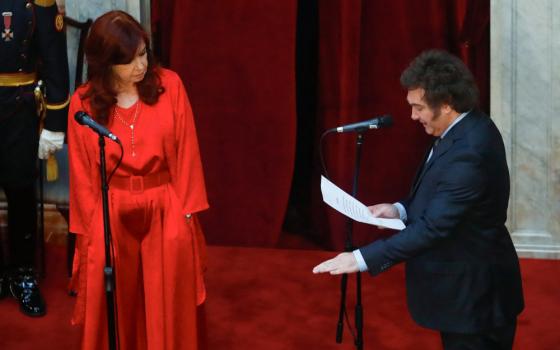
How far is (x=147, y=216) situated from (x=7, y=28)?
1.27m

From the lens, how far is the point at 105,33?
295 centimetres

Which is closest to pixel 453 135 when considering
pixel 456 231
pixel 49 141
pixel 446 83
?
pixel 446 83

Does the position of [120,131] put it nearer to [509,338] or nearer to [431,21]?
[509,338]

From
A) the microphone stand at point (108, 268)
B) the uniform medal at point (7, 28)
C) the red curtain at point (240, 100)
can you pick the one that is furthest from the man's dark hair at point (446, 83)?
the red curtain at point (240, 100)

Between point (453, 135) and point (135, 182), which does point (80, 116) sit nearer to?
point (135, 182)

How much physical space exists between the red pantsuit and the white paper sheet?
498 millimetres

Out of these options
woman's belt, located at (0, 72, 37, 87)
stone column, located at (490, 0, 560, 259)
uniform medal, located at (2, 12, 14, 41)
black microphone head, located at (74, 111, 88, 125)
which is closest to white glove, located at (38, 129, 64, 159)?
woman's belt, located at (0, 72, 37, 87)

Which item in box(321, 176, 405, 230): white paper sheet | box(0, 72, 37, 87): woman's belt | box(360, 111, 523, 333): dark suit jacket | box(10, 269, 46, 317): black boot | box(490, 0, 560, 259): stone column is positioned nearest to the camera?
box(360, 111, 523, 333): dark suit jacket

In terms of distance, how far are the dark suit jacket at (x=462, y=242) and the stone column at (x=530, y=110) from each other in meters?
2.07

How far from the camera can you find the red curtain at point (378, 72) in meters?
4.73

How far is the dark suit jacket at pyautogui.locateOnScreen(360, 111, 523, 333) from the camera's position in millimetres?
2588

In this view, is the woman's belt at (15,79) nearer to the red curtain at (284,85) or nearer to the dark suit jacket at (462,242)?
the red curtain at (284,85)

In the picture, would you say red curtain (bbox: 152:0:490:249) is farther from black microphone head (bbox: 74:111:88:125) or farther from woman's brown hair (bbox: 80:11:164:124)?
black microphone head (bbox: 74:111:88:125)

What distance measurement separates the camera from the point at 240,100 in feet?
16.4
